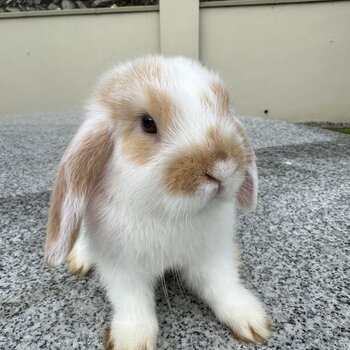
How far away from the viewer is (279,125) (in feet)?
16.1

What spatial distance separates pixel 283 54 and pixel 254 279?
21.0 feet

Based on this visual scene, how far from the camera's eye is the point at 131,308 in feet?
4.35

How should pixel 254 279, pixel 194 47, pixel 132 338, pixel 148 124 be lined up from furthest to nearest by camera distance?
pixel 194 47 < pixel 254 279 < pixel 132 338 < pixel 148 124

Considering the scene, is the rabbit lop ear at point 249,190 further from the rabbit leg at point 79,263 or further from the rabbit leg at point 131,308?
the rabbit leg at point 79,263

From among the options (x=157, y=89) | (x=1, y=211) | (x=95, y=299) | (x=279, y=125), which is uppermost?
(x=157, y=89)

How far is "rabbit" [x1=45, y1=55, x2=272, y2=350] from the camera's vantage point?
42.0 inches

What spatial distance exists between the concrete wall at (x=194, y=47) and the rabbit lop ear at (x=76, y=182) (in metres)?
6.09

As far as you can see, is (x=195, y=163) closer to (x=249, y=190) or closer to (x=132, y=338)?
(x=249, y=190)

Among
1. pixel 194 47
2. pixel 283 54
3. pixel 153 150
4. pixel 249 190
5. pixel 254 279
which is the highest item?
pixel 153 150

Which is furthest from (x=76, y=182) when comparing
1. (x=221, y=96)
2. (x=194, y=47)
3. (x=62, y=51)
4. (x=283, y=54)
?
(x=283, y=54)

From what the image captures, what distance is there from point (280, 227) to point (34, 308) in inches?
51.2

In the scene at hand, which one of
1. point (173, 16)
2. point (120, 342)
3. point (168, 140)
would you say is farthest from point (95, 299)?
point (173, 16)

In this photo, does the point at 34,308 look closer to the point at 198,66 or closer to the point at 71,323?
the point at 71,323

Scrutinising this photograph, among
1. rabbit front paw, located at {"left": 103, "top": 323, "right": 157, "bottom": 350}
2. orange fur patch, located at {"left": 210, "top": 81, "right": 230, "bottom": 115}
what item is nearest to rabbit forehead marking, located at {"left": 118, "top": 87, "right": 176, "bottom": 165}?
orange fur patch, located at {"left": 210, "top": 81, "right": 230, "bottom": 115}
